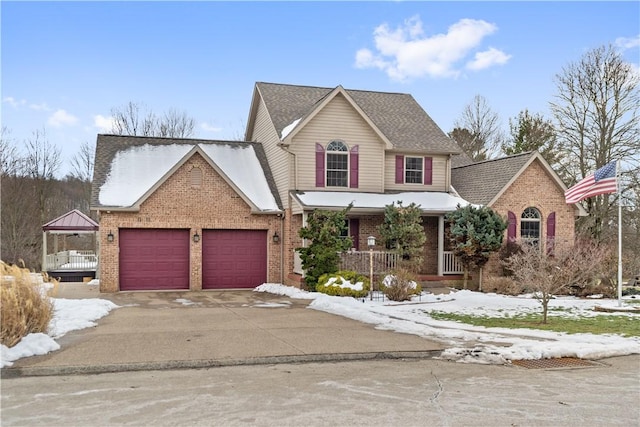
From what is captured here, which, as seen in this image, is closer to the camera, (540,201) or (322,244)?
(322,244)

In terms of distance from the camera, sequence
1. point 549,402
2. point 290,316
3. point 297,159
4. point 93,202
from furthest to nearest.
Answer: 1. point 297,159
2. point 93,202
3. point 290,316
4. point 549,402

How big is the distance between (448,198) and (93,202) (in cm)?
1367

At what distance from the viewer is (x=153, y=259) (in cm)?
2102

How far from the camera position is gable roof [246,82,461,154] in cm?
2392

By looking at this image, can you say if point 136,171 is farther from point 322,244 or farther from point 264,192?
point 322,244

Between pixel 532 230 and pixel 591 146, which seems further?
pixel 591 146

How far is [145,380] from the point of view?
25.7 feet

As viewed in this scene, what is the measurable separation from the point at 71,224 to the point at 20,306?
21.1m

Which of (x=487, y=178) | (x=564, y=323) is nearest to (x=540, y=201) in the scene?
(x=487, y=178)

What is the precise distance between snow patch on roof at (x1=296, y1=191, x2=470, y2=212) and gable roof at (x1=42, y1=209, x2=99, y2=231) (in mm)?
13274

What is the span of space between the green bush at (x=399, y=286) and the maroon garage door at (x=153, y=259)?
7862 mm

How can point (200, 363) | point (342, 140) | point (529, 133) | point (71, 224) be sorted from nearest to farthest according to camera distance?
point (200, 363), point (342, 140), point (71, 224), point (529, 133)

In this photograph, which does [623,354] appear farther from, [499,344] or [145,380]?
[145,380]

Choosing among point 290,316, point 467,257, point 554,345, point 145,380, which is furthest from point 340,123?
point 145,380
